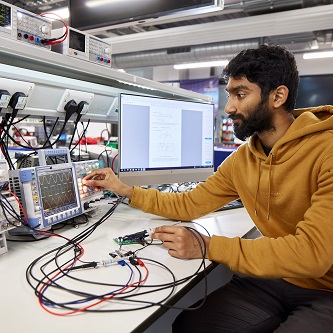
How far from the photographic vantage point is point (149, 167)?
137cm

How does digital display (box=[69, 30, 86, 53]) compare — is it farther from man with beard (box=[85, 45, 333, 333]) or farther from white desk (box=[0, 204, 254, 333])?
white desk (box=[0, 204, 254, 333])

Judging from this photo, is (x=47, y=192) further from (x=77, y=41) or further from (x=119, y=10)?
(x=119, y=10)

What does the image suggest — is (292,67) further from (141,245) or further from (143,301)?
(143,301)

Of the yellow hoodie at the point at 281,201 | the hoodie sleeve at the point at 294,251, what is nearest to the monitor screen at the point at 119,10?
the yellow hoodie at the point at 281,201

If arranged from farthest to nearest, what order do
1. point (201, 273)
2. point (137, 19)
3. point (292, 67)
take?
1. point (137, 19)
2. point (292, 67)
3. point (201, 273)

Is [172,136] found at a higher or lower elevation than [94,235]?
higher

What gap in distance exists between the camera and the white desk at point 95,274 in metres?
0.56

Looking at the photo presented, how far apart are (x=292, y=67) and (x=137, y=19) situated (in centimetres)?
141

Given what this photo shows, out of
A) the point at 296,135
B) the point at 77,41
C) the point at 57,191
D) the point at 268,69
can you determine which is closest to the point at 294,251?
the point at 296,135

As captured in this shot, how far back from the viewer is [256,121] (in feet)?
3.57

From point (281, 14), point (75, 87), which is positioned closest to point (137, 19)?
point (75, 87)

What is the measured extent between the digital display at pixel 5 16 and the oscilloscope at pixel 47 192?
45cm

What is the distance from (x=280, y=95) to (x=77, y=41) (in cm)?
79

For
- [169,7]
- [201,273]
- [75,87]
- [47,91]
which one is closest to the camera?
[201,273]
